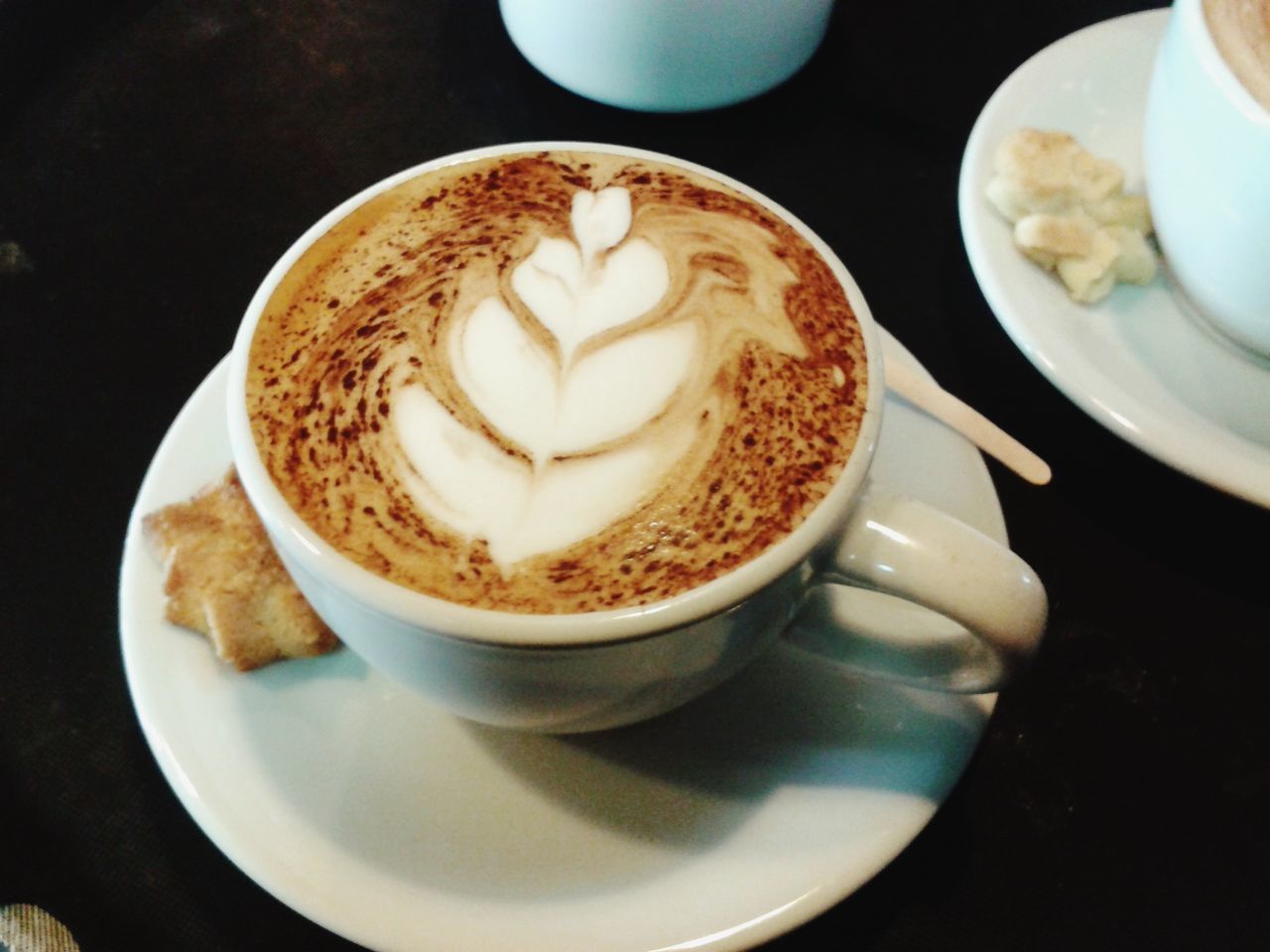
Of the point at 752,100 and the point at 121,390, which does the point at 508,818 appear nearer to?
the point at 121,390

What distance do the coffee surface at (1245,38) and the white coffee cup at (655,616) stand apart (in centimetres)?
47

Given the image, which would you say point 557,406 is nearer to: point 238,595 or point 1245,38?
point 238,595

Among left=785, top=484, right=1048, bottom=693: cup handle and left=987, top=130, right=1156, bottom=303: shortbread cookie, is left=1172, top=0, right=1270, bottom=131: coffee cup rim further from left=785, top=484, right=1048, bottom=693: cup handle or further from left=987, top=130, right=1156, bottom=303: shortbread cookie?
left=785, top=484, right=1048, bottom=693: cup handle

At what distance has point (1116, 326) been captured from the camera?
92 cm

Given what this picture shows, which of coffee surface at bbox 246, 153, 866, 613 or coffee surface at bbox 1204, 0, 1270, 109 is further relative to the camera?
coffee surface at bbox 1204, 0, 1270, 109

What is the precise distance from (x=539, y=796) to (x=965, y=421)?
0.46m

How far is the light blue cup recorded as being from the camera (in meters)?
1.02

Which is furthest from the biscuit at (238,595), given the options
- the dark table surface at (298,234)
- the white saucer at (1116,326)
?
the white saucer at (1116,326)

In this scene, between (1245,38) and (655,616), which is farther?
(1245,38)

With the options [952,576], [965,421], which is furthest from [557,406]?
[965,421]

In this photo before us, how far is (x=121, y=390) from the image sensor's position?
0.90 meters

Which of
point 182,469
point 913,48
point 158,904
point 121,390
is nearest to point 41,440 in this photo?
point 121,390

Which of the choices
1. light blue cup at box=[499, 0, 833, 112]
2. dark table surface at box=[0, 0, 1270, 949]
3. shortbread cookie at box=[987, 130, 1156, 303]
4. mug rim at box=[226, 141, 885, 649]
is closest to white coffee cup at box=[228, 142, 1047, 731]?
mug rim at box=[226, 141, 885, 649]

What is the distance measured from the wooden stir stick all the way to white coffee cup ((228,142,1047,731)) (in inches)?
8.6
